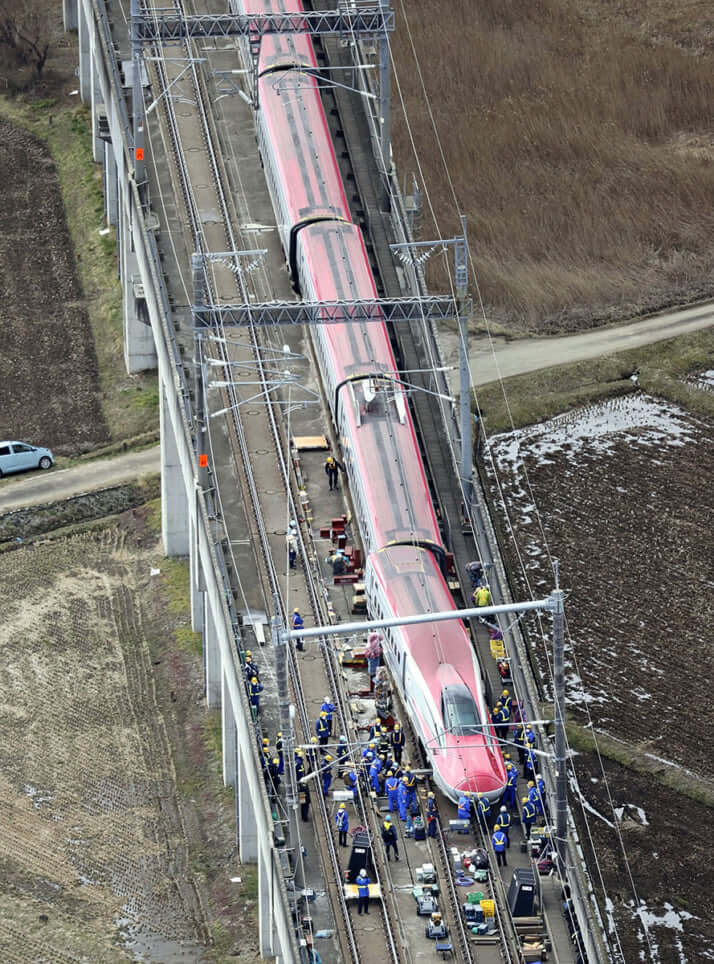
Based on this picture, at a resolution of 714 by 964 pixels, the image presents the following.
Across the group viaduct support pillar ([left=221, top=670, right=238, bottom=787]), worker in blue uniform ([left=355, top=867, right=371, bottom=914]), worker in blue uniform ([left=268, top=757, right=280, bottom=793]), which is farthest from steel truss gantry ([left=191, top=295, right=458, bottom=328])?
worker in blue uniform ([left=355, top=867, right=371, bottom=914])

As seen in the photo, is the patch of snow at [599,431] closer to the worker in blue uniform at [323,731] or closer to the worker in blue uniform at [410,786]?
the worker in blue uniform at [323,731]

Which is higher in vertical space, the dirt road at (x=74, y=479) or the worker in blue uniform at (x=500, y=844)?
the dirt road at (x=74, y=479)

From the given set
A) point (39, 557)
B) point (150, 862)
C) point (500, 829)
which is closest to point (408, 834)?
point (500, 829)

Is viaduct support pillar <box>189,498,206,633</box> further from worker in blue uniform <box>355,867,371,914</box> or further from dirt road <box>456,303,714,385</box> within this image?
dirt road <box>456,303,714,385</box>

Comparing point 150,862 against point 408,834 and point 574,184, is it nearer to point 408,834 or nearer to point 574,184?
point 408,834

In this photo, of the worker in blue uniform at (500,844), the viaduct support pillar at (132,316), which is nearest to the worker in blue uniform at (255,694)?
the worker in blue uniform at (500,844)

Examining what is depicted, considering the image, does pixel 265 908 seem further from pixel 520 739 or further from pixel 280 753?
pixel 520 739

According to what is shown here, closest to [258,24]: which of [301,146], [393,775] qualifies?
[301,146]
